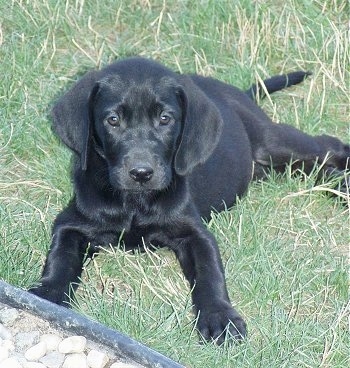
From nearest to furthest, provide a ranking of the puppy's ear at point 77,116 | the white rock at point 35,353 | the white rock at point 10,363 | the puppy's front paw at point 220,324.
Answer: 1. the white rock at point 10,363
2. the white rock at point 35,353
3. the puppy's front paw at point 220,324
4. the puppy's ear at point 77,116

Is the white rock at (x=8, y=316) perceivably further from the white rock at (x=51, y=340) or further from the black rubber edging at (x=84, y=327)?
the white rock at (x=51, y=340)

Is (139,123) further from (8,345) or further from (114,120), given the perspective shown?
(8,345)

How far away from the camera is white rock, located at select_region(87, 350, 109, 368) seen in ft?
13.3

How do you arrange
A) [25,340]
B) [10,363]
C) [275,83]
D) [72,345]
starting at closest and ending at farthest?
[10,363] < [72,345] < [25,340] < [275,83]

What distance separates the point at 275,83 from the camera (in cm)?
661

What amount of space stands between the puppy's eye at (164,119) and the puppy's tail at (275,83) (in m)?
1.70

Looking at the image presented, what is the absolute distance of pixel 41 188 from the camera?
569 cm

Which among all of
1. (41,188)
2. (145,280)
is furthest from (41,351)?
(41,188)

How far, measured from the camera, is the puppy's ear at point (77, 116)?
490 cm

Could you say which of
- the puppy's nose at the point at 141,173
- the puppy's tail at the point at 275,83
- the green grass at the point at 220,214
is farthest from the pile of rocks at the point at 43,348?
the puppy's tail at the point at 275,83

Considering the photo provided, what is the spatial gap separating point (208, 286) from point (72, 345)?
823mm

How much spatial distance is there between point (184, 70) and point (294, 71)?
70 cm

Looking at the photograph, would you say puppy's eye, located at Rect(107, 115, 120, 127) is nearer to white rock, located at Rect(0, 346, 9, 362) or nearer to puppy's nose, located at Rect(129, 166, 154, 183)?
puppy's nose, located at Rect(129, 166, 154, 183)

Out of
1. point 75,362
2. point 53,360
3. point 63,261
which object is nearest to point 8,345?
point 53,360
